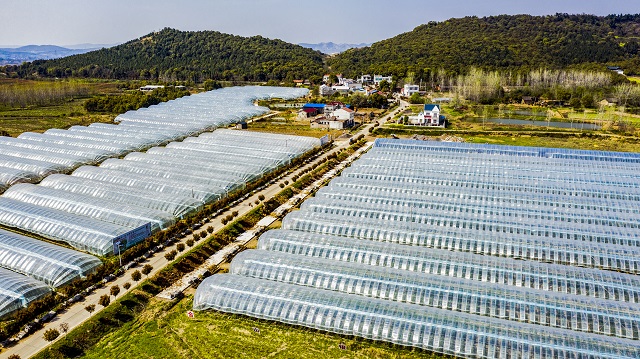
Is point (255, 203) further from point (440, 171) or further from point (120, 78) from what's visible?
point (120, 78)

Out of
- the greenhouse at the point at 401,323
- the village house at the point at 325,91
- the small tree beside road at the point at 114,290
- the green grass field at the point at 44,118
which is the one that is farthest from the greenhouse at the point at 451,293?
the village house at the point at 325,91

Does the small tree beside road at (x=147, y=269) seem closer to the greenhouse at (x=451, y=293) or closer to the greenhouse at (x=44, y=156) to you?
the greenhouse at (x=451, y=293)

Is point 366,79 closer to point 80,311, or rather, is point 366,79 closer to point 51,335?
point 80,311

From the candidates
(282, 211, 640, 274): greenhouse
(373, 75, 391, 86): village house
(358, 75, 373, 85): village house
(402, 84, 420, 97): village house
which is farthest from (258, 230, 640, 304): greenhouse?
(358, 75, 373, 85): village house

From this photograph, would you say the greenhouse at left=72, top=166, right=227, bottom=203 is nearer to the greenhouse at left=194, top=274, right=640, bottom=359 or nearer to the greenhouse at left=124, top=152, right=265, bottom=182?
the greenhouse at left=124, top=152, right=265, bottom=182

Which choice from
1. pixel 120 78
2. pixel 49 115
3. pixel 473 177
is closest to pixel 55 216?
pixel 473 177
